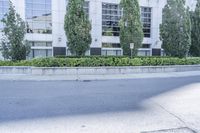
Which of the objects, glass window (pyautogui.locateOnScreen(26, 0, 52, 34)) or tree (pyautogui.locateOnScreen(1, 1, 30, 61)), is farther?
glass window (pyautogui.locateOnScreen(26, 0, 52, 34))

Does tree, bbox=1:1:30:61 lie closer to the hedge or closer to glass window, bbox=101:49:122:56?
the hedge

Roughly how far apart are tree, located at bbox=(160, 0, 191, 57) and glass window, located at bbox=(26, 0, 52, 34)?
15149 millimetres

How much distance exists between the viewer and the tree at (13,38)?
1977 cm

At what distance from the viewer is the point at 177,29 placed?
23.2 metres

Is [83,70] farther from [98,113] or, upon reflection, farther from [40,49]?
[40,49]

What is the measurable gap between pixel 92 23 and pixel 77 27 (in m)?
10.6

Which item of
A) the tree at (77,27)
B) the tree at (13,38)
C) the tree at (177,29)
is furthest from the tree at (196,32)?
the tree at (13,38)

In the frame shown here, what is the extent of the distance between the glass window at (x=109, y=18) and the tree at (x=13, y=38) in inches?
535

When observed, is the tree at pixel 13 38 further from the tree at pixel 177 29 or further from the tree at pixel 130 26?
the tree at pixel 177 29

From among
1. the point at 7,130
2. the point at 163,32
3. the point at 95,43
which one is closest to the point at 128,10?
the point at 163,32

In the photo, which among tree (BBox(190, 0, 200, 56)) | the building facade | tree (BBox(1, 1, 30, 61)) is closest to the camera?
tree (BBox(1, 1, 30, 61))

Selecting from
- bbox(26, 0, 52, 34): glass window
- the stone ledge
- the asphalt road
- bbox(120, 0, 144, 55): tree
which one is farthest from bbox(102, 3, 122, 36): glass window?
the asphalt road

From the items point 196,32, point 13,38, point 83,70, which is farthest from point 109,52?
point 13,38

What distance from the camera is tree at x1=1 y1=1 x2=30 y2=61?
778 inches
